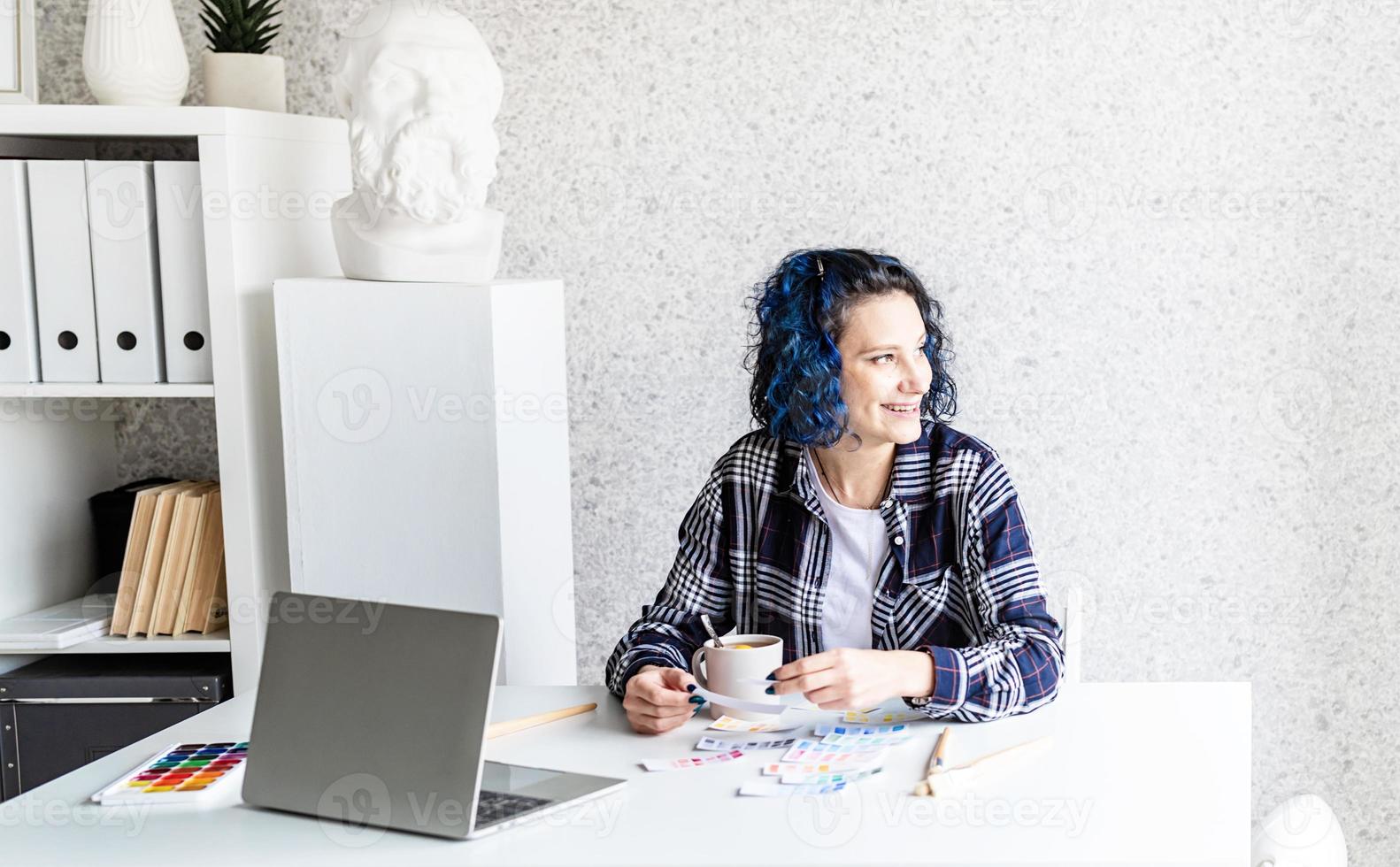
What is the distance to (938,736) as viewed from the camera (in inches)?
55.9

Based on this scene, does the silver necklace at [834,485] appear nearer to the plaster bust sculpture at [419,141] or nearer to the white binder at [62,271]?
the plaster bust sculpture at [419,141]

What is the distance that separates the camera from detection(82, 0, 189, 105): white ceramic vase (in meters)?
2.08

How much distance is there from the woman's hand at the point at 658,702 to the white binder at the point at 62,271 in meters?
1.21

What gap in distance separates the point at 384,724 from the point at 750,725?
1.47 ft

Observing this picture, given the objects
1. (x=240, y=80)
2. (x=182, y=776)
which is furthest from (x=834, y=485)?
(x=240, y=80)

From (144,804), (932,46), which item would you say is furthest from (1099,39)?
(144,804)

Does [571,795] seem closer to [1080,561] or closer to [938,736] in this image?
[938,736]

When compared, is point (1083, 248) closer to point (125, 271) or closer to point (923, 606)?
point (923, 606)

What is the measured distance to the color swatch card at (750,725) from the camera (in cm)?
146

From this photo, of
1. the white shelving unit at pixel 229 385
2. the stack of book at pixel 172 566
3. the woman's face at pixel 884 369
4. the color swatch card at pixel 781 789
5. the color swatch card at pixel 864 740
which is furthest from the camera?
the stack of book at pixel 172 566

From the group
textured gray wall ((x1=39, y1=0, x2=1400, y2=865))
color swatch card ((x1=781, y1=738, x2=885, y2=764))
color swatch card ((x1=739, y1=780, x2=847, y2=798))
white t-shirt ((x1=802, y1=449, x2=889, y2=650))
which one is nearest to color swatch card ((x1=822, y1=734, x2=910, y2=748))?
color swatch card ((x1=781, y1=738, x2=885, y2=764))

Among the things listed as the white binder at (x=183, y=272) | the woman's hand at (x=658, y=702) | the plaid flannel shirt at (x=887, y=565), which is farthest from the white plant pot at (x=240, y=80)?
the woman's hand at (x=658, y=702)

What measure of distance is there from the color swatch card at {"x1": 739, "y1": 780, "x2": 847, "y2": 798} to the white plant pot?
5.07 feet

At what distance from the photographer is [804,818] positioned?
3.92 ft
